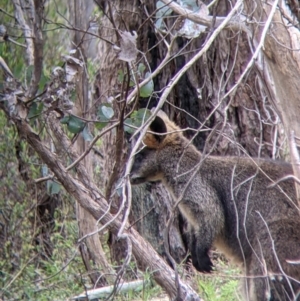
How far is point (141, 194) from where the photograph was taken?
795 cm

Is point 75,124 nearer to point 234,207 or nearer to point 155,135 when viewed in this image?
point 155,135

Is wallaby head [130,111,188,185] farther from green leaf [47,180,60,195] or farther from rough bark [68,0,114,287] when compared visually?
green leaf [47,180,60,195]

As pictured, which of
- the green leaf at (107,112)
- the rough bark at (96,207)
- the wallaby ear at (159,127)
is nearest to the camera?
the rough bark at (96,207)

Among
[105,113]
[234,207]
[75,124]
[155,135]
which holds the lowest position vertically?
[234,207]

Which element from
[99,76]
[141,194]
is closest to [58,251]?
[141,194]

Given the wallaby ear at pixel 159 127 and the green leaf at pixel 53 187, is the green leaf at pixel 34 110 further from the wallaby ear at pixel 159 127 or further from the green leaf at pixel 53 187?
the wallaby ear at pixel 159 127

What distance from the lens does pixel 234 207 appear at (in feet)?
20.2

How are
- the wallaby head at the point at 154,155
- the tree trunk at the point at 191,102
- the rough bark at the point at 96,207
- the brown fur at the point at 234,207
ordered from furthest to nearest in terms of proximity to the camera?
the tree trunk at the point at 191,102 → the wallaby head at the point at 154,155 → the brown fur at the point at 234,207 → the rough bark at the point at 96,207

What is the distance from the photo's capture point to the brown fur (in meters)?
5.65

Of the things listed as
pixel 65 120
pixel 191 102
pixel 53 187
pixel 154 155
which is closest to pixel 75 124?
pixel 65 120

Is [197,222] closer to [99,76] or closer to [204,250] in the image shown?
[204,250]

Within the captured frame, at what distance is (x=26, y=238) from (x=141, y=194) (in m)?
Result: 1.14

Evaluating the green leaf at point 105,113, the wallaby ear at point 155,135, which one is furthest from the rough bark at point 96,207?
the wallaby ear at point 155,135

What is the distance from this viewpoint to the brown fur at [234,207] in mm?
5648
